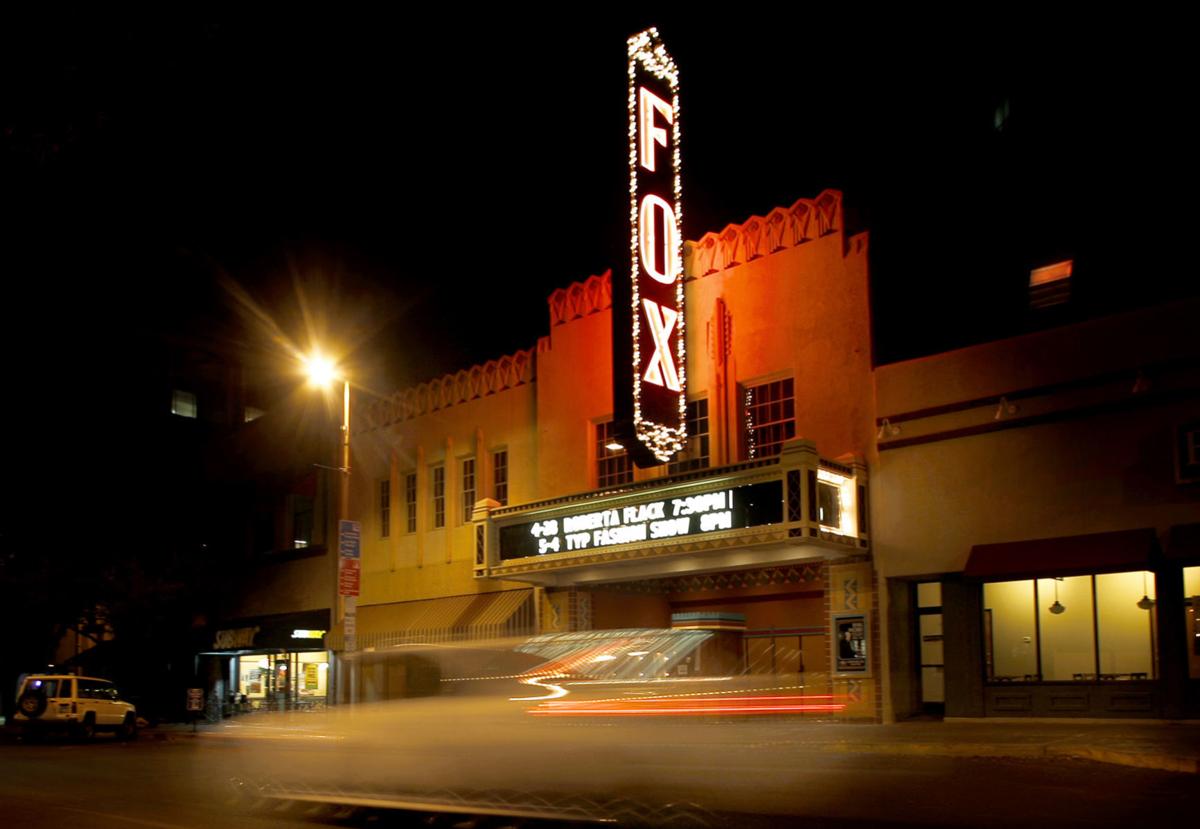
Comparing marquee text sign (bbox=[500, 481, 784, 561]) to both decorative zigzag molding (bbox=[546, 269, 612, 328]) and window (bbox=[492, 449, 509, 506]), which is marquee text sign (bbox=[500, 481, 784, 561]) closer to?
window (bbox=[492, 449, 509, 506])

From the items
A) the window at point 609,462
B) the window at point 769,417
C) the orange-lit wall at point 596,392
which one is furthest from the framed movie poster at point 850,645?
the window at point 609,462

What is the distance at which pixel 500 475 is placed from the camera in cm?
2981

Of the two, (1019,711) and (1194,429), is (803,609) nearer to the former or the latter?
(1019,711)

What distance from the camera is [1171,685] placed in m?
18.6

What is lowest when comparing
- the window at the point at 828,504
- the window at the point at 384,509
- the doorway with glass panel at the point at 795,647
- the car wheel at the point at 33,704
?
the car wheel at the point at 33,704

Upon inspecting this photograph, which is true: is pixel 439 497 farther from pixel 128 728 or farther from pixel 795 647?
pixel 795 647

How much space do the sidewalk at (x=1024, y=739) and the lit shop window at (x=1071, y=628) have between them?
872 mm

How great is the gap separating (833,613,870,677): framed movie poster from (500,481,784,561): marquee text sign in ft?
8.74

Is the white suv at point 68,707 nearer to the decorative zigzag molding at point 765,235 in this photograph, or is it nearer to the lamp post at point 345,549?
the lamp post at point 345,549

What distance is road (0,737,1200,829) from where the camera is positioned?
11352 millimetres

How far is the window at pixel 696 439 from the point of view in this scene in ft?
81.8

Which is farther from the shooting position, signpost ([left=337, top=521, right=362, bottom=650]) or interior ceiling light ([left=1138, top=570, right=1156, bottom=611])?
signpost ([left=337, top=521, right=362, bottom=650])

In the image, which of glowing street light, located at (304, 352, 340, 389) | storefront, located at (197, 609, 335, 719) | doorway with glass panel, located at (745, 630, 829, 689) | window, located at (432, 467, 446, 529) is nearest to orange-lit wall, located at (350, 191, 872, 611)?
window, located at (432, 467, 446, 529)

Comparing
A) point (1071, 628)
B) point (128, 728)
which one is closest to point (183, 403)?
point (128, 728)
